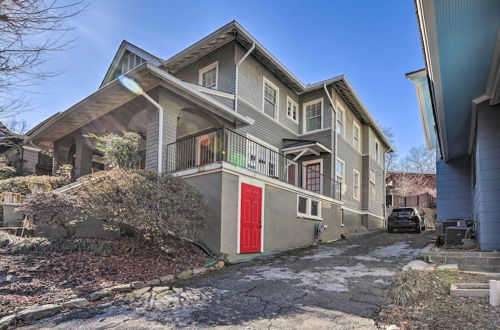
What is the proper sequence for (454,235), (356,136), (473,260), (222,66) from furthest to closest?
(356,136) → (222,66) → (454,235) → (473,260)

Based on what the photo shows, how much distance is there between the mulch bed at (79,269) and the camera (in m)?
4.80

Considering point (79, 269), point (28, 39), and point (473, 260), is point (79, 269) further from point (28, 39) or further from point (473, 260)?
point (473, 260)

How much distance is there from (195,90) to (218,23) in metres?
3.58

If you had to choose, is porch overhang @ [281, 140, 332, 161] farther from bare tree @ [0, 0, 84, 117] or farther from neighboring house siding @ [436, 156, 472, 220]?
bare tree @ [0, 0, 84, 117]

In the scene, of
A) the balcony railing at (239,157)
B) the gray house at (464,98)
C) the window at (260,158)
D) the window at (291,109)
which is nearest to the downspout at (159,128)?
the balcony railing at (239,157)

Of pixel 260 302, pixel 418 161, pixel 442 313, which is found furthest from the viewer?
pixel 418 161

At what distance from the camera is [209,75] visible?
41.8 feet

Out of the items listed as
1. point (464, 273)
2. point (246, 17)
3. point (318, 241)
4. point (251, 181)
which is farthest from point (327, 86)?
point (464, 273)

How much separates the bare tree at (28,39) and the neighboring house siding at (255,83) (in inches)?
281

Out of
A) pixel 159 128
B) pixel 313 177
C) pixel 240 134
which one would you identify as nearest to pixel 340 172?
pixel 313 177

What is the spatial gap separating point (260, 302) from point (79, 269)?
3539 millimetres

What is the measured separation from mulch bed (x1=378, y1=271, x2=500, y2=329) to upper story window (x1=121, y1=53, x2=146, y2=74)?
43.7 ft

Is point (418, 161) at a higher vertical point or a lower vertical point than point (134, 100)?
higher

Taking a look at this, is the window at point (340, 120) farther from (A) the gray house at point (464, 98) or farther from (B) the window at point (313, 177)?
(A) the gray house at point (464, 98)
